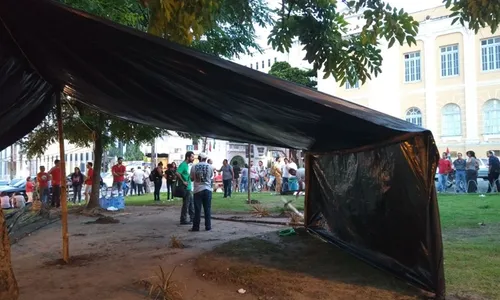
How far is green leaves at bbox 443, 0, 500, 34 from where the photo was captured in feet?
19.5

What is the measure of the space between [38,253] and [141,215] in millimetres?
5476

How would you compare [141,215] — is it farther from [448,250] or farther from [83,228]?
[448,250]

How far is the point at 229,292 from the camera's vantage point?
16.9 ft

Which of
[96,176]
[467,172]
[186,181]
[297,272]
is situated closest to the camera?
[297,272]

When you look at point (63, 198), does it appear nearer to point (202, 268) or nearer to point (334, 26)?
point (202, 268)

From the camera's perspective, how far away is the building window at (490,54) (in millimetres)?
31922

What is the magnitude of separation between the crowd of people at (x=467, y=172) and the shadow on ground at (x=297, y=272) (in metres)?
12.2

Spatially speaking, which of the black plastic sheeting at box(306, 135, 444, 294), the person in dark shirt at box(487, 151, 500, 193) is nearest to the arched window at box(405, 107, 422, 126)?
the person in dark shirt at box(487, 151, 500, 193)

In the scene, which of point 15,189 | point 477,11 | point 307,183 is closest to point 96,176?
point 307,183

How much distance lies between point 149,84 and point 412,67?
33945mm

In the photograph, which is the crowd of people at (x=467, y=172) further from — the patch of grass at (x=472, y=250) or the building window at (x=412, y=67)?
the building window at (x=412, y=67)

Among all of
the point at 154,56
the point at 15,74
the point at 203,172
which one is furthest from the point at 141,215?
the point at 154,56

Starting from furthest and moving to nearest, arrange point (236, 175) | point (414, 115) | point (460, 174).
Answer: point (414, 115) < point (236, 175) < point (460, 174)

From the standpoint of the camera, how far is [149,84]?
17.4 feet
